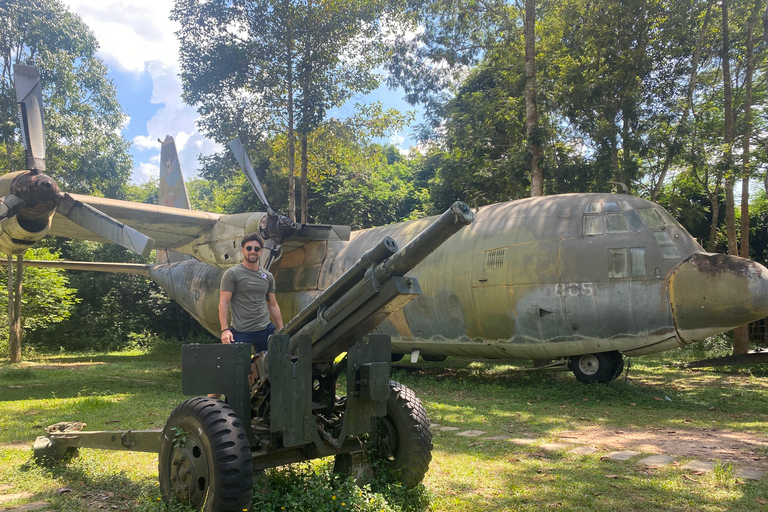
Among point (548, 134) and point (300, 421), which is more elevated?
point (548, 134)

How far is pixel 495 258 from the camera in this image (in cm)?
957

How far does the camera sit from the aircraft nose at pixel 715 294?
7910mm

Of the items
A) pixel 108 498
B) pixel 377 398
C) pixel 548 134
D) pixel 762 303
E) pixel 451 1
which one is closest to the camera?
pixel 377 398

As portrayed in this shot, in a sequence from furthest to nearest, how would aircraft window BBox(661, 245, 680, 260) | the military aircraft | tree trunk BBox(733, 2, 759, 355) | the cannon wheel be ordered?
tree trunk BBox(733, 2, 759, 355) < aircraft window BBox(661, 245, 680, 260) < the military aircraft < the cannon wheel

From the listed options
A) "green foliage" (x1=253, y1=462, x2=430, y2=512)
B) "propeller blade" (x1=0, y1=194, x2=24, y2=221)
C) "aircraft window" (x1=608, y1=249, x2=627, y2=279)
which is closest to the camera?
"green foliage" (x1=253, y1=462, x2=430, y2=512)

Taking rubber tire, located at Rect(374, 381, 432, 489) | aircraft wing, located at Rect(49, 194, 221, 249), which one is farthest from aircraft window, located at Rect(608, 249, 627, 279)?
aircraft wing, located at Rect(49, 194, 221, 249)

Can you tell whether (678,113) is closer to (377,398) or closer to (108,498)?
(377,398)

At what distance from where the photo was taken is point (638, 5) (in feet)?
49.4

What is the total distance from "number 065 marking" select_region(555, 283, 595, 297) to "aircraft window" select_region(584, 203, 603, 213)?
1.38m

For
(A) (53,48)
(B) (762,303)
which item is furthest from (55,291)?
(B) (762,303)

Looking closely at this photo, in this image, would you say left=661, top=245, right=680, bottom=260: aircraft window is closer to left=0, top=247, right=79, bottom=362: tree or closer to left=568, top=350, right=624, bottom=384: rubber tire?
left=568, top=350, right=624, bottom=384: rubber tire

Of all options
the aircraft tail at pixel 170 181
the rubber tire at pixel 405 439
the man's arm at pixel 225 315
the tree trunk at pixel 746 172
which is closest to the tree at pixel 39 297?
the aircraft tail at pixel 170 181

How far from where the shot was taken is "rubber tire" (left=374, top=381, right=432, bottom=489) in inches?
161

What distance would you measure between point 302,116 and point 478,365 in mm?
11494
